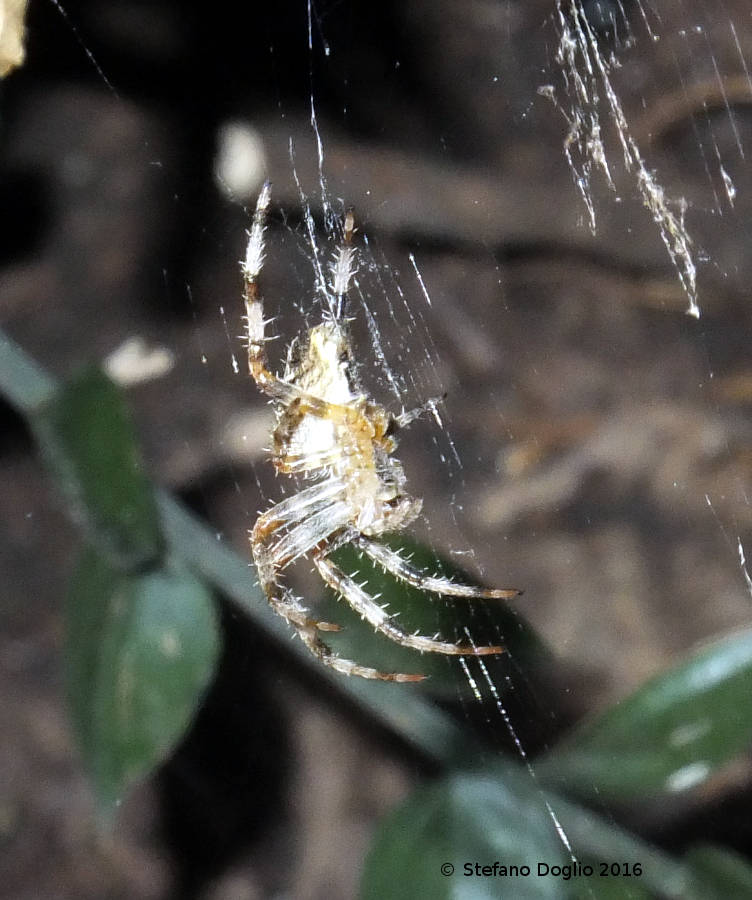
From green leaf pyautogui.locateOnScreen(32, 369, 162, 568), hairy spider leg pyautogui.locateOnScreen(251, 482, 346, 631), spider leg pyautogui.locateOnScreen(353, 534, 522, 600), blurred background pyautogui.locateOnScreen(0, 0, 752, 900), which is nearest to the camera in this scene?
green leaf pyautogui.locateOnScreen(32, 369, 162, 568)

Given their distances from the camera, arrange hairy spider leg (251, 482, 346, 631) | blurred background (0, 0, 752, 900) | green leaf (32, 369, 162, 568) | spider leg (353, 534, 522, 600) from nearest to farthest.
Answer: green leaf (32, 369, 162, 568)
spider leg (353, 534, 522, 600)
hairy spider leg (251, 482, 346, 631)
blurred background (0, 0, 752, 900)

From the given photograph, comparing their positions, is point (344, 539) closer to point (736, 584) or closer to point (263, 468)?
point (263, 468)

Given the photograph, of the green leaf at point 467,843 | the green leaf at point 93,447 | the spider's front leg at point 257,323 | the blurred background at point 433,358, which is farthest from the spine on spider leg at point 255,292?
the green leaf at point 467,843

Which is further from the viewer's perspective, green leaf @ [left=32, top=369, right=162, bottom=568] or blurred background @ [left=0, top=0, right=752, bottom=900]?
blurred background @ [left=0, top=0, right=752, bottom=900]

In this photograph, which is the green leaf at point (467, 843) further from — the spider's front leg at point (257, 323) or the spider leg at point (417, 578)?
the spider's front leg at point (257, 323)

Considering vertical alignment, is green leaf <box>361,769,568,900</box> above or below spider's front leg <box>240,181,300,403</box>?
below

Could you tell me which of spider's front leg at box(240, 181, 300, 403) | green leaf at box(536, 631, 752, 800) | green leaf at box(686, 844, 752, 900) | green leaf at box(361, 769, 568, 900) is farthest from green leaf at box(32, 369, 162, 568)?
green leaf at box(686, 844, 752, 900)

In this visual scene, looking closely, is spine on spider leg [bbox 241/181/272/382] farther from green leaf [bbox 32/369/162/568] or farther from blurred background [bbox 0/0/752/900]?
blurred background [bbox 0/0/752/900]
